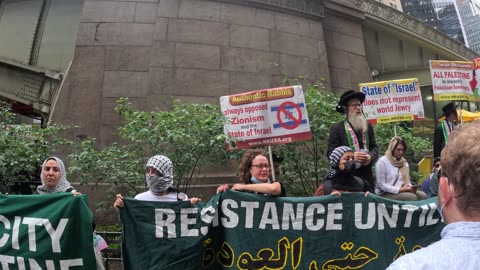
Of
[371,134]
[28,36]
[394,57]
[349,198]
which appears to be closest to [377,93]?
[371,134]

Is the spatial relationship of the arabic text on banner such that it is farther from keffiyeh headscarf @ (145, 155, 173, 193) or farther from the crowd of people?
keffiyeh headscarf @ (145, 155, 173, 193)

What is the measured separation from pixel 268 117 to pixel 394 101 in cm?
327

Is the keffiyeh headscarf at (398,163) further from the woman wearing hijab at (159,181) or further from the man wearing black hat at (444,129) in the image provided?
the woman wearing hijab at (159,181)

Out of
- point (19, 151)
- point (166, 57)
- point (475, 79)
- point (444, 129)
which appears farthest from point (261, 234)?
point (166, 57)

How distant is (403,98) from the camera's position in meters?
8.29

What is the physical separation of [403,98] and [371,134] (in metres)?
2.47

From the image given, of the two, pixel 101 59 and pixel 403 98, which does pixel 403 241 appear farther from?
pixel 101 59

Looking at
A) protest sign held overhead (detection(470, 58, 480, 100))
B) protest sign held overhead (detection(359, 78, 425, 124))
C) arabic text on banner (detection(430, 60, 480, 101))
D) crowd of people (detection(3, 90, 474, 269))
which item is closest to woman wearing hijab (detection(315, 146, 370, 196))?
crowd of people (detection(3, 90, 474, 269))

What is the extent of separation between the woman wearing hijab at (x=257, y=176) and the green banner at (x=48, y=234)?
1.57m

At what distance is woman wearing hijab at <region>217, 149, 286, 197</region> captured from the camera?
4.51 metres

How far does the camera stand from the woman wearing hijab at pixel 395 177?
6250 millimetres

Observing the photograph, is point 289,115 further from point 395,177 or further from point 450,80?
point 450,80

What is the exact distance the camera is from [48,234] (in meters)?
4.35

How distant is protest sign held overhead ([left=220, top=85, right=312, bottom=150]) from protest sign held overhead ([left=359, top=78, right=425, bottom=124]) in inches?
98.0
